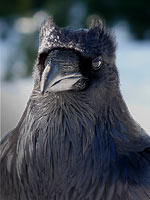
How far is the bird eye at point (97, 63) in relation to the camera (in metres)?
1.23

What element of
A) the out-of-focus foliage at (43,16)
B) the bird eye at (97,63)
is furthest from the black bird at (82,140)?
the out-of-focus foliage at (43,16)

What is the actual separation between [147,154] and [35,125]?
389mm

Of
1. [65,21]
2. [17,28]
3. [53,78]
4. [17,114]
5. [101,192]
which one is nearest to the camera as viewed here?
[53,78]

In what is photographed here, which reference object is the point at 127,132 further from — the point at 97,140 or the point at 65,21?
the point at 65,21

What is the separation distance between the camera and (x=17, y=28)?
584cm

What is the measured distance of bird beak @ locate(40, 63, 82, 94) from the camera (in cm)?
116

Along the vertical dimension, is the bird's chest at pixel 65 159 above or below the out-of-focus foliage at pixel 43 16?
below

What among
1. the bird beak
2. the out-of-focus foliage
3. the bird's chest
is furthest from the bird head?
the out-of-focus foliage

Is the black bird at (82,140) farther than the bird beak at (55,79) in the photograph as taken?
Yes

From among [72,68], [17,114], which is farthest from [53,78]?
[17,114]

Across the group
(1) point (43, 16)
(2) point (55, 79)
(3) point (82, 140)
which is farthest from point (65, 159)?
(1) point (43, 16)

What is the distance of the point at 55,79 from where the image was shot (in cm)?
116

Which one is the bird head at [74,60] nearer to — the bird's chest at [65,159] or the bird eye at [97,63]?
the bird eye at [97,63]

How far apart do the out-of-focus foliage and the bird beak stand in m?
4.28
